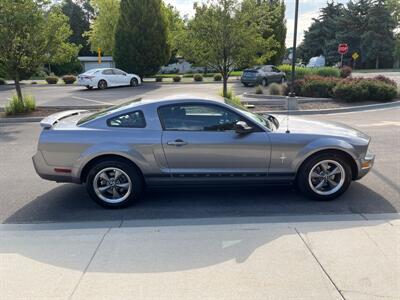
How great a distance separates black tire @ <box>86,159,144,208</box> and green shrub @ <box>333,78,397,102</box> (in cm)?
1352

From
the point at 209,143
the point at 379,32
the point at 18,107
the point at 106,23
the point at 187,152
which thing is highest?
the point at 106,23

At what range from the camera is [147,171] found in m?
4.89

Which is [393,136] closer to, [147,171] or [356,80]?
[147,171]

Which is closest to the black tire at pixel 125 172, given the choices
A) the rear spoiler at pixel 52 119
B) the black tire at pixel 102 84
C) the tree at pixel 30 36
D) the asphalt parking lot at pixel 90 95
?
the rear spoiler at pixel 52 119

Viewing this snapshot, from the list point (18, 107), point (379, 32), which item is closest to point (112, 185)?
point (18, 107)

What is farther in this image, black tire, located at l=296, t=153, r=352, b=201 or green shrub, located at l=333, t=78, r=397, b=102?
green shrub, located at l=333, t=78, r=397, b=102

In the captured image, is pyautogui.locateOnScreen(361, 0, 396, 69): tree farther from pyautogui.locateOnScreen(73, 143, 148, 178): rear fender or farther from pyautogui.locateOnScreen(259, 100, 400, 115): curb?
pyautogui.locateOnScreen(73, 143, 148, 178): rear fender

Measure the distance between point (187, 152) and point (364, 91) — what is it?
1364cm

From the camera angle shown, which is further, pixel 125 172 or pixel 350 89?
pixel 350 89

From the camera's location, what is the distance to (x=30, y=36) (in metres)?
13.0

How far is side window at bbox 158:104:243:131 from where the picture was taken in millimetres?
4902

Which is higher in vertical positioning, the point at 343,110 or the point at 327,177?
the point at 327,177

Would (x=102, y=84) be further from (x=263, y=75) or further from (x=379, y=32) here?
(x=379, y=32)

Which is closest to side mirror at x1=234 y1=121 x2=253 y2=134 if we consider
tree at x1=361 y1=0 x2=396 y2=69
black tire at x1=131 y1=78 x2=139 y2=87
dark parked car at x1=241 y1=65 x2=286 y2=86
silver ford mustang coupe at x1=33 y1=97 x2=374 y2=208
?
silver ford mustang coupe at x1=33 y1=97 x2=374 y2=208
